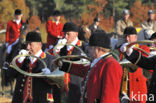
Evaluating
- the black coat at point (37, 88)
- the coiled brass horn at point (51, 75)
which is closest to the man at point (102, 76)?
the coiled brass horn at point (51, 75)

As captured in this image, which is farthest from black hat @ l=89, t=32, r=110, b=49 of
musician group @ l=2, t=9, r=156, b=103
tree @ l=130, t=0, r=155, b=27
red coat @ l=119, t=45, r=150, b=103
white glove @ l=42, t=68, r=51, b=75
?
tree @ l=130, t=0, r=155, b=27

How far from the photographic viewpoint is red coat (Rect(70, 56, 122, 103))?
175 inches

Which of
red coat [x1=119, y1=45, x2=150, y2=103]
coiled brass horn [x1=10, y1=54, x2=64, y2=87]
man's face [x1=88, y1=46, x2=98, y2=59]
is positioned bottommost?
red coat [x1=119, y1=45, x2=150, y2=103]

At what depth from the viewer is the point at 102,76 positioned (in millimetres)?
4586

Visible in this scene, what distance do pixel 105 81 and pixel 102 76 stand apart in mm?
111

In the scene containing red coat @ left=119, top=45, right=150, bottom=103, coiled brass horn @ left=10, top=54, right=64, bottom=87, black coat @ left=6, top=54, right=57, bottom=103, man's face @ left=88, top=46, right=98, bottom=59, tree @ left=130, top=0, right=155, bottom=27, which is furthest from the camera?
tree @ left=130, top=0, right=155, bottom=27

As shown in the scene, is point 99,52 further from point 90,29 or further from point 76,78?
point 90,29

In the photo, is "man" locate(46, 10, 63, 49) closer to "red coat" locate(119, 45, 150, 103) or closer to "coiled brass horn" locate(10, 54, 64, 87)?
"red coat" locate(119, 45, 150, 103)

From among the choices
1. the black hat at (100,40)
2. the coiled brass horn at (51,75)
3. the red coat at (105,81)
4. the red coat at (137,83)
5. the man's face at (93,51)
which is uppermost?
the black hat at (100,40)

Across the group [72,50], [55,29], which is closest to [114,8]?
[55,29]

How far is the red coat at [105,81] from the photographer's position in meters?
4.44

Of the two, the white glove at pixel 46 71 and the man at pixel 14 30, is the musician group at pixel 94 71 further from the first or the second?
the man at pixel 14 30

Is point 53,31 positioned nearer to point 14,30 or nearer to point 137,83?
point 14,30

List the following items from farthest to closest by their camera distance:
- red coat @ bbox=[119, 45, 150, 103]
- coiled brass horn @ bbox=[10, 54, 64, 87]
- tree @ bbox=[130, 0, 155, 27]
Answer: tree @ bbox=[130, 0, 155, 27] → red coat @ bbox=[119, 45, 150, 103] → coiled brass horn @ bbox=[10, 54, 64, 87]
